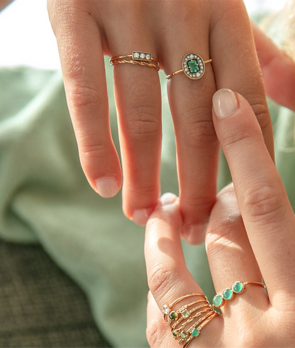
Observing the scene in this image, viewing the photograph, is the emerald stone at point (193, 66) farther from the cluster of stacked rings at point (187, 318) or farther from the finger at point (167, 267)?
the cluster of stacked rings at point (187, 318)

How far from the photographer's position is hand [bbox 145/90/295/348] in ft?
2.05

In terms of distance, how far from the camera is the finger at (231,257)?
68cm

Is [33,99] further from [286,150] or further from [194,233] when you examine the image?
[286,150]

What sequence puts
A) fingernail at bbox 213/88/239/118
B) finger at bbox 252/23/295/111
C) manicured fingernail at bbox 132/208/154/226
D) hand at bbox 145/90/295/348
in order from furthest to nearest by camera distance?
finger at bbox 252/23/295/111 → manicured fingernail at bbox 132/208/154/226 → fingernail at bbox 213/88/239/118 → hand at bbox 145/90/295/348

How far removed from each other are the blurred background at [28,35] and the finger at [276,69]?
65cm

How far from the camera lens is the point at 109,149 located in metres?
0.78

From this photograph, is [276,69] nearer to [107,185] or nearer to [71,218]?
[107,185]

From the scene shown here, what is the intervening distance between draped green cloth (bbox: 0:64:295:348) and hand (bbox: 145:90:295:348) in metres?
0.28

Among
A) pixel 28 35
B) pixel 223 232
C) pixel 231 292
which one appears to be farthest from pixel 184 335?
pixel 28 35

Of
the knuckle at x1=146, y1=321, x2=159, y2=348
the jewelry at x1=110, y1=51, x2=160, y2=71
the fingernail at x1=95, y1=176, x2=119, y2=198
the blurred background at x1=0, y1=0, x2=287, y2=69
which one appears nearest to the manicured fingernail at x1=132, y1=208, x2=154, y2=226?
the fingernail at x1=95, y1=176, x2=119, y2=198

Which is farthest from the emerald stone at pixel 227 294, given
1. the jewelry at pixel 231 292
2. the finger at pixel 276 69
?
the finger at pixel 276 69

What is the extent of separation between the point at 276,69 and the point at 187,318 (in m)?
0.77

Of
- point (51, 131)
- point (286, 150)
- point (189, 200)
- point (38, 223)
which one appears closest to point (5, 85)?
point (51, 131)

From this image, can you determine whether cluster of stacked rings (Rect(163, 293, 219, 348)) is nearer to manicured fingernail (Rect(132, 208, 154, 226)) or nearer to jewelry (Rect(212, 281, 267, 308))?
jewelry (Rect(212, 281, 267, 308))
